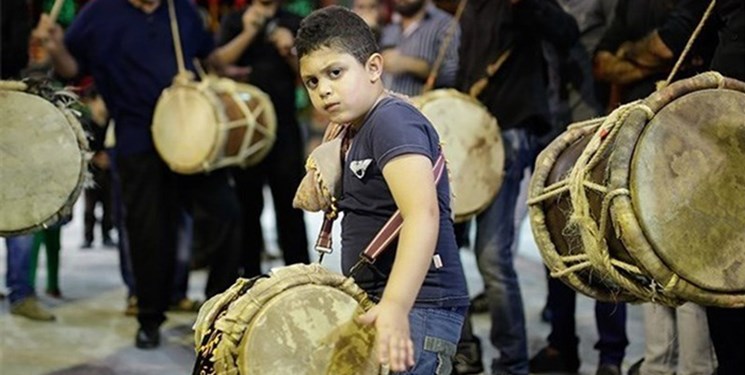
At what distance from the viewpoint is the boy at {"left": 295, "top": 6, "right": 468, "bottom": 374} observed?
8.20 ft

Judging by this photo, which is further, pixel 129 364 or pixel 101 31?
pixel 101 31

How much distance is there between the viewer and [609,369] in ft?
14.6

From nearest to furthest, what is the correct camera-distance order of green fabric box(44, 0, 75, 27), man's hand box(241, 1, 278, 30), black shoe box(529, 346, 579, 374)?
black shoe box(529, 346, 579, 374)
man's hand box(241, 1, 278, 30)
green fabric box(44, 0, 75, 27)

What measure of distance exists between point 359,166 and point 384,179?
7 cm

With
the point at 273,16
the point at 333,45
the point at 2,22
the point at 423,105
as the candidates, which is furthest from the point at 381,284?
the point at 273,16

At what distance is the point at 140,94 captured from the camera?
5.27m

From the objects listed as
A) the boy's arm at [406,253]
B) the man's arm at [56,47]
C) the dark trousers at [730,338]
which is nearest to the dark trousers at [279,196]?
the man's arm at [56,47]

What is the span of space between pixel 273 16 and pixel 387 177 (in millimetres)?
3729

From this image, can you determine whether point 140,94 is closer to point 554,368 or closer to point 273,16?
point 273,16

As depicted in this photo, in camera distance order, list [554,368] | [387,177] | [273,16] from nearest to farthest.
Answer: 1. [387,177]
2. [554,368]
3. [273,16]

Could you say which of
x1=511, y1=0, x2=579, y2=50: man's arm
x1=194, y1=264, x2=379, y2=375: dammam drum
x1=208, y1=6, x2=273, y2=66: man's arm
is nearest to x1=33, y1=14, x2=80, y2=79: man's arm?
x1=208, y1=6, x2=273, y2=66: man's arm

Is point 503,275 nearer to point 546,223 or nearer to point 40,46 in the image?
point 546,223

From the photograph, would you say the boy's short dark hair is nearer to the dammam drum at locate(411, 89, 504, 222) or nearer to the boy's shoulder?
the boy's shoulder

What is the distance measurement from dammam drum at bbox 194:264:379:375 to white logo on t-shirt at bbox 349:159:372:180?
23 cm
